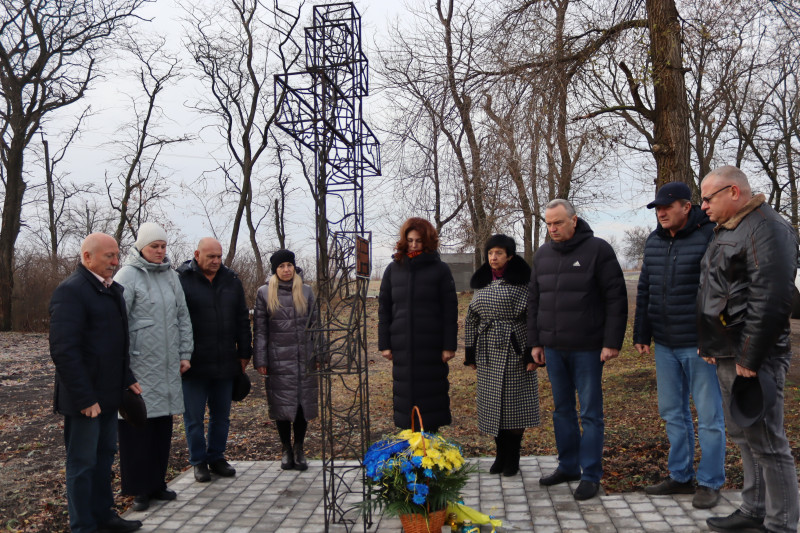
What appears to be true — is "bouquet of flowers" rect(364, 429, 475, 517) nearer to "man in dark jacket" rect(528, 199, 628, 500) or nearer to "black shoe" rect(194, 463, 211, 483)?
"man in dark jacket" rect(528, 199, 628, 500)

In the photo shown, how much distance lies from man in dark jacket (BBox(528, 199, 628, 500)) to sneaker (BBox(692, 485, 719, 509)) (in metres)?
0.65

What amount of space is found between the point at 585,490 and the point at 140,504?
10.5 ft

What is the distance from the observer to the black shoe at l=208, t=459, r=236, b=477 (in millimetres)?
5523

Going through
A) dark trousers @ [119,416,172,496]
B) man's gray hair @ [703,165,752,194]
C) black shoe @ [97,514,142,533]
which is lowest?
black shoe @ [97,514,142,533]

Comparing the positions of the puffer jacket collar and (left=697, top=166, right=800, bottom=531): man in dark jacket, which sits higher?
the puffer jacket collar

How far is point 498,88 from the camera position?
748 cm

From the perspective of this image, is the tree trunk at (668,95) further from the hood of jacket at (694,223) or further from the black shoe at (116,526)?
the black shoe at (116,526)

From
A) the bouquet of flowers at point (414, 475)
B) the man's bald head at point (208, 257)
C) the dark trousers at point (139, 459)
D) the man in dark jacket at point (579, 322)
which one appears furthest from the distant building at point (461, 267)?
the bouquet of flowers at point (414, 475)

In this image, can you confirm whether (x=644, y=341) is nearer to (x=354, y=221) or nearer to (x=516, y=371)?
(x=516, y=371)

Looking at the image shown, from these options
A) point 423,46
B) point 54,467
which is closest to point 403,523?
point 54,467

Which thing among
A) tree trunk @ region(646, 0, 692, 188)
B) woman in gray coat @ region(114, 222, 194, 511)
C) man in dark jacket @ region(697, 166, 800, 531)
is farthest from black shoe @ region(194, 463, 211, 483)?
tree trunk @ region(646, 0, 692, 188)

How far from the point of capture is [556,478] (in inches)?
193

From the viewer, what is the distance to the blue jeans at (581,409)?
466cm

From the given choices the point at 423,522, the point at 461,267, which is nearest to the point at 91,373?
the point at 423,522
